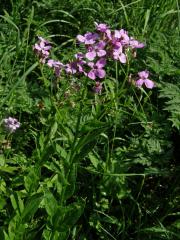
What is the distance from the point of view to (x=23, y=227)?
62.4 inches

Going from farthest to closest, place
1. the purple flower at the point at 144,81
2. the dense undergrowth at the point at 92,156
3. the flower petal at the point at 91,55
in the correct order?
1. the purple flower at the point at 144,81
2. the dense undergrowth at the point at 92,156
3. the flower petal at the point at 91,55

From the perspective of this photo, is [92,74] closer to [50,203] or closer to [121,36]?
[121,36]

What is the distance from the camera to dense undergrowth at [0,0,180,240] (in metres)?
1.65

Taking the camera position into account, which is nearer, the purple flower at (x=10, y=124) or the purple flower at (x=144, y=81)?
the purple flower at (x=144, y=81)

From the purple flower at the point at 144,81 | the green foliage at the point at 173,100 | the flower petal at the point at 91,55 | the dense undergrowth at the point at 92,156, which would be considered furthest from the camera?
the green foliage at the point at 173,100

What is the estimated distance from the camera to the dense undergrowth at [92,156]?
165cm

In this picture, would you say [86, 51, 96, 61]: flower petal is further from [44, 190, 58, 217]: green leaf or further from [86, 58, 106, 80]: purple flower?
[44, 190, 58, 217]: green leaf

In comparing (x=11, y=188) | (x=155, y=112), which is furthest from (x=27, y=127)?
(x=155, y=112)

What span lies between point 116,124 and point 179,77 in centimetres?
35

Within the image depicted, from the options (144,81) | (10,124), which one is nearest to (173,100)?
(144,81)

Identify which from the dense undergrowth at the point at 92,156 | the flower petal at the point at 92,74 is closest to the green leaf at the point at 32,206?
the dense undergrowth at the point at 92,156

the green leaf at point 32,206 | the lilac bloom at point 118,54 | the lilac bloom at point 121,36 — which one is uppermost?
the lilac bloom at point 121,36

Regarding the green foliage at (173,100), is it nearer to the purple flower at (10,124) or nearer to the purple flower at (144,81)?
the purple flower at (144,81)

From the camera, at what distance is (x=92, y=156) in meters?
1.94
